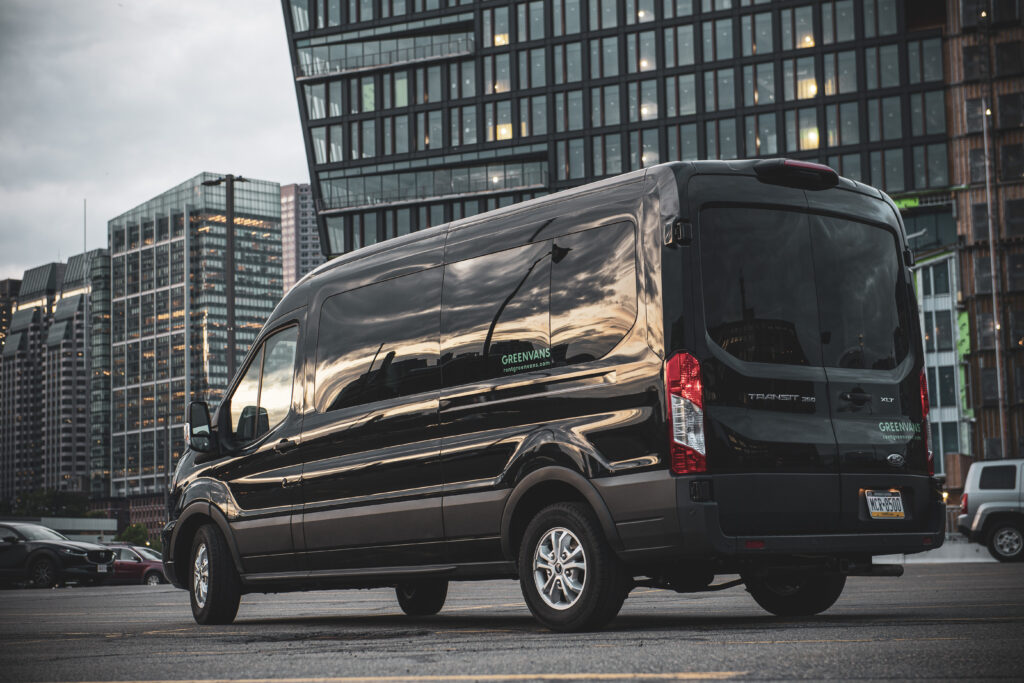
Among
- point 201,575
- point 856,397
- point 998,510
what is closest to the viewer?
point 856,397

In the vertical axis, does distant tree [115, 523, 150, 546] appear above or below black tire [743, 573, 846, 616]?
below

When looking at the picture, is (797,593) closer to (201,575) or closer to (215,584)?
(215,584)

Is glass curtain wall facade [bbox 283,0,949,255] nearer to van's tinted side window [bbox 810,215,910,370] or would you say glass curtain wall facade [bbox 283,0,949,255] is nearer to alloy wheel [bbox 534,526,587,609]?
van's tinted side window [bbox 810,215,910,370]

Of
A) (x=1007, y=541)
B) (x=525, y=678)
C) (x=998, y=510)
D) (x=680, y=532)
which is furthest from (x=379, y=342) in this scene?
(x=1007, y=541)

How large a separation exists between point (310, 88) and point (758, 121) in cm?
2856

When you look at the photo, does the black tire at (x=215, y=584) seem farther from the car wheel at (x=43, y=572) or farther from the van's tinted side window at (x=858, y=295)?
the car wheel at (x=43, y=572)

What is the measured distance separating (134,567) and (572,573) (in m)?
27.4

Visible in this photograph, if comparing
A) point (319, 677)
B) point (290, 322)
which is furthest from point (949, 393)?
point (319, 677)

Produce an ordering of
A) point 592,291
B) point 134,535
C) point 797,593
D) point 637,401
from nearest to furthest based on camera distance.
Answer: point 637,401 → point 592,291 → point 797,593 → point 134,535

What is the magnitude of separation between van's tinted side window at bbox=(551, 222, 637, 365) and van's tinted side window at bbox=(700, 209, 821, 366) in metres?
0.45

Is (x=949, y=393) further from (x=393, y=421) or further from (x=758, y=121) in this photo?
(x=393, y=421)

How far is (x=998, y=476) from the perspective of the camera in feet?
70.9

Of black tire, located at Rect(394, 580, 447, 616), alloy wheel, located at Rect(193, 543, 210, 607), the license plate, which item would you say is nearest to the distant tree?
alloy wheel, located at Rect(193, 543, 210, 607)

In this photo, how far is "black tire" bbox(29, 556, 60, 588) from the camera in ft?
82.2
